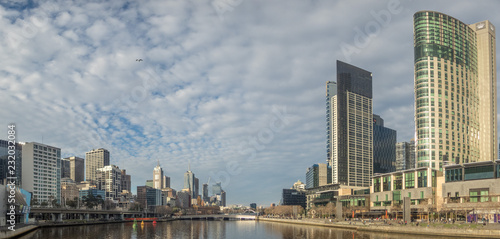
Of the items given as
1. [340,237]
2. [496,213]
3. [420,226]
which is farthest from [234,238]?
[496,213]

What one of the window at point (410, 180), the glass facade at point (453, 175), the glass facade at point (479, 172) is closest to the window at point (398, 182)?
the window at point (410, 180)

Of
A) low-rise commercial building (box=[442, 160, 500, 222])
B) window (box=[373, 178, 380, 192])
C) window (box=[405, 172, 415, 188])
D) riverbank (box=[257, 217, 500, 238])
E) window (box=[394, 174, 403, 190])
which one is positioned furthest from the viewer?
window (box=[373, 178, 380, 192])

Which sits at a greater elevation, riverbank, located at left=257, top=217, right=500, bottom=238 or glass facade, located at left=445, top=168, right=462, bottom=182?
glass facade, located at left=445, top=168, right=462, bottom=182

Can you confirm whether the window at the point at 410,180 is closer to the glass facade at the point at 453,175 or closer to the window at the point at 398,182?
the window at the point at 398,182

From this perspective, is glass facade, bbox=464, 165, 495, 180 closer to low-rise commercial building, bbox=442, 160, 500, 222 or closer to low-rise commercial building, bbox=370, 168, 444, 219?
low-rise commercial building, bbox=442, 160, 500, 222

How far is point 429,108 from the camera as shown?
Answer: 198750mm

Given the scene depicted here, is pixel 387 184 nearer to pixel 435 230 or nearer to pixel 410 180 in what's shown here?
pixel 410 180

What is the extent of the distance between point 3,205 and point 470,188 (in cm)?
14254

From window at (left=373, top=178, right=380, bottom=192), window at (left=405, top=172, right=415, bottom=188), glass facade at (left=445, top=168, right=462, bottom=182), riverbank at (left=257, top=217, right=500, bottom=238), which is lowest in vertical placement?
riverbank at (left=257, top=217, right=500, bottom=238)

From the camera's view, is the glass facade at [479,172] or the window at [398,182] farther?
the window at [398,182]

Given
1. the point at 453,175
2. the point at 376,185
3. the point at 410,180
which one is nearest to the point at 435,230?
the point at 453,175

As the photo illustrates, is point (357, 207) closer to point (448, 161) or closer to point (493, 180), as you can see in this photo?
point (448, 161)

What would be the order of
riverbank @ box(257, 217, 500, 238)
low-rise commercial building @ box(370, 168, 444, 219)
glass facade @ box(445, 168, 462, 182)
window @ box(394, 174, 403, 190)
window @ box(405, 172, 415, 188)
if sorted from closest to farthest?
riverbank @ box(257, 217, 500, 238) → glass facade @ box(445, 168, 462, 182) → low-rise commercial building @ box(370, 168, 444, 219) → window @ box(405, 172, 415, 188) → window @ box(394, 174, 403, 190)

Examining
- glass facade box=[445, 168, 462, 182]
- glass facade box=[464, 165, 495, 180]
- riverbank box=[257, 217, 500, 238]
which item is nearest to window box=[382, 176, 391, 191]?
glass facade box=[445, 168, 462, 182]
